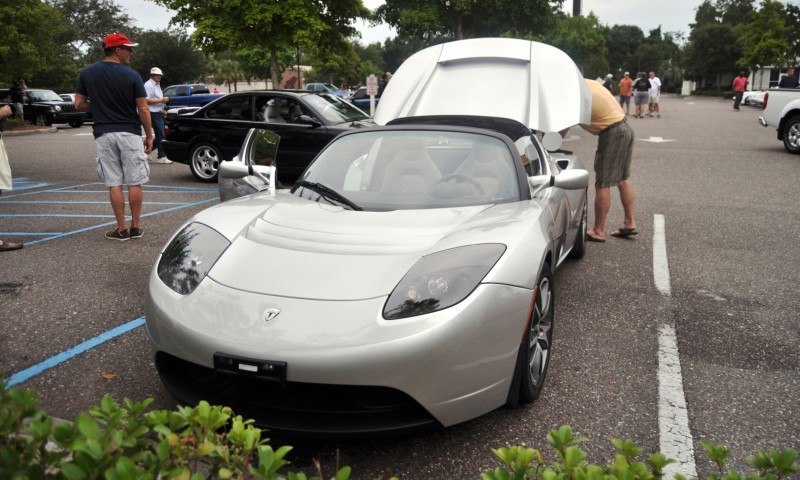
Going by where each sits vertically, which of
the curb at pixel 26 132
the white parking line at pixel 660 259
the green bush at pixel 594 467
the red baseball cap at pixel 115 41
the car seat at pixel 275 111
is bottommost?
the curb at pixel 26 132

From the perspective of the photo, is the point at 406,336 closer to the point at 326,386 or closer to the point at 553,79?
the point at 326,386

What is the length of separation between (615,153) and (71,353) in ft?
16.1

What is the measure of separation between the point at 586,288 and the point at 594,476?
366 cm

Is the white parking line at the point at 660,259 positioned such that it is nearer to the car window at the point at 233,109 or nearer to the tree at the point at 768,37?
the car window at the point at 233,109

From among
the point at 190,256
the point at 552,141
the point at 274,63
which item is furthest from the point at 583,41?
the point at 190,256

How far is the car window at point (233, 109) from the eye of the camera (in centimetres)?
1003

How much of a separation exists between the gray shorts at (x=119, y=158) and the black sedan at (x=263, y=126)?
3.23 m

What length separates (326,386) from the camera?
2.55 meters

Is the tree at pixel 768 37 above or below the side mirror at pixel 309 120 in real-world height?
above

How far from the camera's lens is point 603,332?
4008 mm

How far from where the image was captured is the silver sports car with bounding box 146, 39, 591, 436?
2424mm

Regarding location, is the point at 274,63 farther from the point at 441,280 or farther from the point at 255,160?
the point at 441,280

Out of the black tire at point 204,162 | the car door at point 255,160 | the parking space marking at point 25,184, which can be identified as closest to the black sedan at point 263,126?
the black tire at point 204,162

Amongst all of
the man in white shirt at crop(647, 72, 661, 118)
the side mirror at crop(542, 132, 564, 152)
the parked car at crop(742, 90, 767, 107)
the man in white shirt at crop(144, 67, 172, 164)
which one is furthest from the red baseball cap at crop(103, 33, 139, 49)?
the parked car at crop(742, 90, 767, 107)
